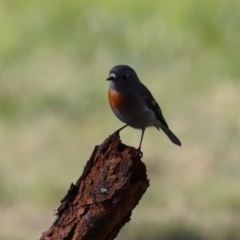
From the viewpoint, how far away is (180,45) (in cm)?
960

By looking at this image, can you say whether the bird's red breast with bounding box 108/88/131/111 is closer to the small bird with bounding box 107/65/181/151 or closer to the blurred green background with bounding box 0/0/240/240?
the small bird with bounding box 107/65/181/151

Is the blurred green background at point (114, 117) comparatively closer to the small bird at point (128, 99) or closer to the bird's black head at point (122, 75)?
the small bird at point (128, 99)

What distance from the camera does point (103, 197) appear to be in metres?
3.26

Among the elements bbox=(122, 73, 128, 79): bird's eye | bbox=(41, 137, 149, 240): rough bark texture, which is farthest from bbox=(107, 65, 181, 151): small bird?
bbox=(41, 137, 149, 240): rough bark texture

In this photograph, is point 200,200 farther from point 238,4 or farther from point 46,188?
point 238,4

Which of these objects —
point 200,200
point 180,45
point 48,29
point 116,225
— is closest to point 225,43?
point 180,45

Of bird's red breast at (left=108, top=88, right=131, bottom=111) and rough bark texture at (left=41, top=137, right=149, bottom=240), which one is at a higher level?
bird's red breast at (left=108, top=88, right=131, bottom=111)

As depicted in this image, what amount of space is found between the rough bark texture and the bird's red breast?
1378 millimetres

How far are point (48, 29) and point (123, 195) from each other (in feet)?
23.1

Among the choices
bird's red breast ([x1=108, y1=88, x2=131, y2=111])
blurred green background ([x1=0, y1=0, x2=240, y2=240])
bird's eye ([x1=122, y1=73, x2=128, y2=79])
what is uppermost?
blurred green background ([x1=0, y1=0, x2=240, y2=240])

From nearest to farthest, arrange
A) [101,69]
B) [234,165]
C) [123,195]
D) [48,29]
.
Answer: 1. [123,195]
2. [234,165]
3. [101,69]
4. [48,29]

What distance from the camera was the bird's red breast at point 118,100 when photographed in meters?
4.81

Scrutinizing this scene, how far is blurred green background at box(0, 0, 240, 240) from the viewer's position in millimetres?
7008

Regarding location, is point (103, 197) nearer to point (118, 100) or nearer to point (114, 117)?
point (118, 100)
